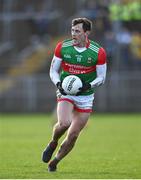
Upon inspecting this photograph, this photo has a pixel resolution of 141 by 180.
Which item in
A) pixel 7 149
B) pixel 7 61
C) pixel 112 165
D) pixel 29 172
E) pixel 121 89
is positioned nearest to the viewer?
pixel 29 172

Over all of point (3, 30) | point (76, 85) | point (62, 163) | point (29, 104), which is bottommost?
point (29, 104)

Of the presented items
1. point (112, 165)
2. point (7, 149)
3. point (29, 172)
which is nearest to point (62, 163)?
point (112, 165)

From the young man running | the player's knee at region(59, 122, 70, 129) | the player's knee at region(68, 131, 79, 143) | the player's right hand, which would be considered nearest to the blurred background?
the young man running

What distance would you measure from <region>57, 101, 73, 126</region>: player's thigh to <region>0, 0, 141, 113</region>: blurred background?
21020 millimetres

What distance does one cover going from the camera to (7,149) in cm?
1781

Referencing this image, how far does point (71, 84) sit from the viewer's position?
12.9m

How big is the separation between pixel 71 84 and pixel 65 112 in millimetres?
465

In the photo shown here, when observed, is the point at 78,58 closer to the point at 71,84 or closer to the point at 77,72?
the point at 77,72

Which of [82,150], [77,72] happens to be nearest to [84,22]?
[77,72]

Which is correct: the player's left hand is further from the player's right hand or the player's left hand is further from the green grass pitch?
the green grass pitch

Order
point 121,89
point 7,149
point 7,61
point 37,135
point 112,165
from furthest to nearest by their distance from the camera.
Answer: point 7,61 < point 121,89 < point 37,135 < point 7,149 < point 112,165

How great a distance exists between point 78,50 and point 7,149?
17.2ft

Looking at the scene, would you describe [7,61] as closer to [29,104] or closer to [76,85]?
[29,104]

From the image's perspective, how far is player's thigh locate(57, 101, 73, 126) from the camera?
42.2ft
